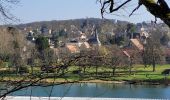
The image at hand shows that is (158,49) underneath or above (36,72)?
underneath

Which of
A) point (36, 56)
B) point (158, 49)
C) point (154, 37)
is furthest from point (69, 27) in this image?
point (36, 56)

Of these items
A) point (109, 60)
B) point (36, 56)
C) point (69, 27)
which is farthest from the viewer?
point (69, 27)

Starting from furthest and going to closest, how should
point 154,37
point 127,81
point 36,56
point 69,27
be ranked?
point 69,27
point 154,37
point 36,56
point 127,81

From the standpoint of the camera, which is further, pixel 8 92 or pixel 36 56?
pixel 36 56

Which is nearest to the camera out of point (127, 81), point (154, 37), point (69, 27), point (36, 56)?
point (127, 81)

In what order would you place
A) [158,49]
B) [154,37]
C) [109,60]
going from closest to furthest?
[109,60], [158,49], [154,37]

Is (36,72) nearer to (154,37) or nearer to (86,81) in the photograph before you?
(86,81)

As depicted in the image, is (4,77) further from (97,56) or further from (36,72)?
(97,56)

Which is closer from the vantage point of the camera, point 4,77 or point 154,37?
point 4,77

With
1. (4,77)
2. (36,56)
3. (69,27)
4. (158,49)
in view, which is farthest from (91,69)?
(69,27)
